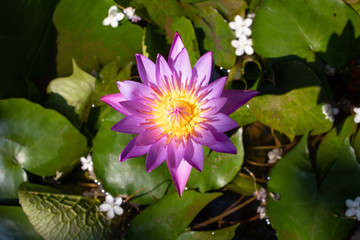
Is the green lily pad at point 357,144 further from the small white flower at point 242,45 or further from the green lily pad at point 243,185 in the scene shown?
the small white flower at point 242,45

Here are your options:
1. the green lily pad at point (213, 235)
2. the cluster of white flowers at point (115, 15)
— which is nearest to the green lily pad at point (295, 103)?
the green lily pad at point (213, 235)

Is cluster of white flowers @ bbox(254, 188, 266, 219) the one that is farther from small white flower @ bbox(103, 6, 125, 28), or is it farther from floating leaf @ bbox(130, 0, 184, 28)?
small white flower @ bbox(103, 6, 125, 28)

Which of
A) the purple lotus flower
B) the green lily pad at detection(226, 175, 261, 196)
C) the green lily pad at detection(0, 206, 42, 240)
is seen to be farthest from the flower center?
the green lily pad at detection(0, 206, 42, 240)

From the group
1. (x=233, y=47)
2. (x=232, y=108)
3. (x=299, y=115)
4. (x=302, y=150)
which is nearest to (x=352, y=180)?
(x=302, y=150)

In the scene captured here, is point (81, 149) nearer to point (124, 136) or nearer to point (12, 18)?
point (124, 136)

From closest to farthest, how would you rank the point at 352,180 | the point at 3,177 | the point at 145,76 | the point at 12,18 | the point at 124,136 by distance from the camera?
the point at 145,76, the point at 352,180, the point at 124,136, the point at 3,177, the point at 12,18

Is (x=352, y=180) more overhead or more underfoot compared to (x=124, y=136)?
more underfoot

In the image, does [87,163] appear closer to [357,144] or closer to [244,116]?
[244,116]
